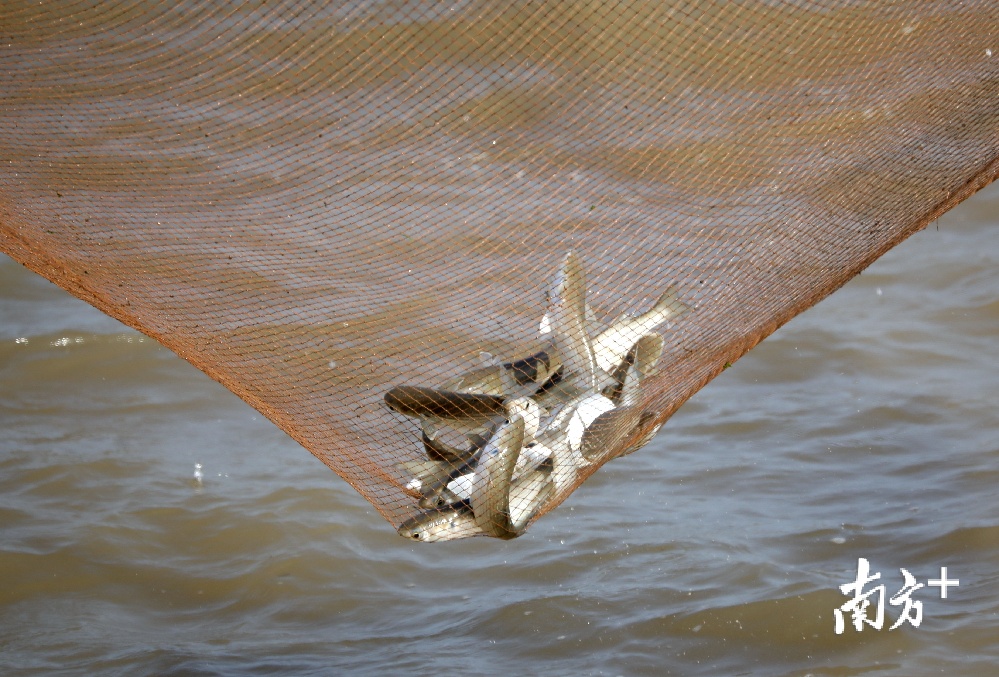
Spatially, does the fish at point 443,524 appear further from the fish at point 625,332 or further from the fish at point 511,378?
the fish at point 625,332

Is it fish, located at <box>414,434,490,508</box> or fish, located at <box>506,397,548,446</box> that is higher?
fish, located at <box>506,397,548,446</box>

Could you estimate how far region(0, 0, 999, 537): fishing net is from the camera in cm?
216

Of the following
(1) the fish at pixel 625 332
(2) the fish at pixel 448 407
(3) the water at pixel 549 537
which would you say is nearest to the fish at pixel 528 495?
(2) the fish at pixel 448 407

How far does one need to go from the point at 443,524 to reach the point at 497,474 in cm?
17

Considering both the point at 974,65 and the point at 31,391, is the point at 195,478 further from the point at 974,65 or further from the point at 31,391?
the point at 974,65

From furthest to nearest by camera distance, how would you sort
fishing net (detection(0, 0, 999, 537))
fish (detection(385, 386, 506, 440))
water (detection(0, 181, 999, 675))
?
1. water (detection(0, 181, 999, 675))
2. fishing net (detection(0, 0, 999, 537))
3. fish (detection(385, 386, 506, 440))

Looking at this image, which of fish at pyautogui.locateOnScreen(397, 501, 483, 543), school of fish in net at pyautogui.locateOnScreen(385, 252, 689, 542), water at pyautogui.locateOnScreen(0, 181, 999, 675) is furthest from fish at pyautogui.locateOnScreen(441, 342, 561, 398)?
water at pyautogui.locateOnScreen(0, 181, 999, 675)

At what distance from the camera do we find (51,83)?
9.23 feet

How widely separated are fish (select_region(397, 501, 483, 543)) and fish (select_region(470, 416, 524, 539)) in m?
0.04

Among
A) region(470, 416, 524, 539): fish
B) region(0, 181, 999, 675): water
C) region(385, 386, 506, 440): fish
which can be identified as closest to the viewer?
region(470, 416, 524, 539): fish

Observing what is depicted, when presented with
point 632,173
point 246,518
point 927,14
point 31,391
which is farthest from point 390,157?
point 31,391

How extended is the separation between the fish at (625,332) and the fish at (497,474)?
0.28m

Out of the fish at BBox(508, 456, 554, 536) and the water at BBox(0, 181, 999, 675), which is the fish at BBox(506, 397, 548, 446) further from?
the water at BBox(0, 181, 999, 675)

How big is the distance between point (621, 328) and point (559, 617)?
106cm
